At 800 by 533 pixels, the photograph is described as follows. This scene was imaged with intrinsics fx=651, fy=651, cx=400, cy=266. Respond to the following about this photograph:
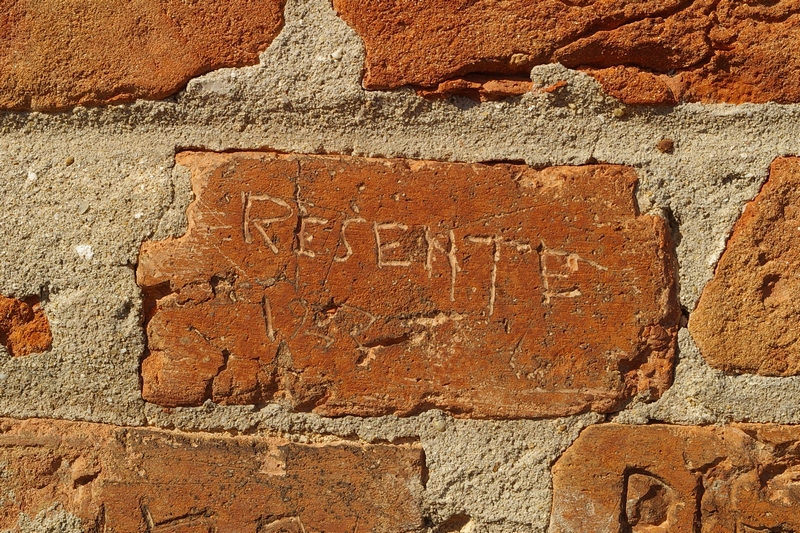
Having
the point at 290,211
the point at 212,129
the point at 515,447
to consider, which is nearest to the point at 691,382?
the point at 515,447

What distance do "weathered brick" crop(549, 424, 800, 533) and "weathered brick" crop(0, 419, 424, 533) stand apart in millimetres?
204

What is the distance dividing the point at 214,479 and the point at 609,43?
0.71 metres

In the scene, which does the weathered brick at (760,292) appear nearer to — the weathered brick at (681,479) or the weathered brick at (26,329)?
the weathered brick at (681,479)

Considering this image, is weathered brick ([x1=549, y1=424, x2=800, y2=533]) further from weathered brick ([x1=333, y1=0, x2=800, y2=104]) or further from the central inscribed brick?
weathered brick ([x1=333, y1=0, x2=800, y2=104])

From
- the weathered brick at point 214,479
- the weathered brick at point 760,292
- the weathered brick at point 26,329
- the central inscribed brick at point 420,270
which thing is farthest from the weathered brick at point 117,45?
the weathered brick at point 760,292

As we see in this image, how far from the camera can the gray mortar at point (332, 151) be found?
78 centimetres

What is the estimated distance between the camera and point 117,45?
78 centimetres

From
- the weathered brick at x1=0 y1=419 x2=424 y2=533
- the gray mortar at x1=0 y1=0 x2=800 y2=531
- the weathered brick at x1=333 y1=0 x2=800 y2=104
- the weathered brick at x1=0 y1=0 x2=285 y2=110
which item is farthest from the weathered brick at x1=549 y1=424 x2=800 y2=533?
the weathered brick at x1=0 y1=0 x2=285 y2=110

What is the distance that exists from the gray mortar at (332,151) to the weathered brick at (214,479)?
0.03m

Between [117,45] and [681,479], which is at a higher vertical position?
[117,45]

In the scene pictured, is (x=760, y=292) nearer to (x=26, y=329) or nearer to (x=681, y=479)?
(x=681, y=479)

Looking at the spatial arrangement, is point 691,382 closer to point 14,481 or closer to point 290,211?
point 290,211

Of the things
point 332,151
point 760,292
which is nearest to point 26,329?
point 332,151

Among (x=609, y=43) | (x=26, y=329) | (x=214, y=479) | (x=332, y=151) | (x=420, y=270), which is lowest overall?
(x=214, y=479)
